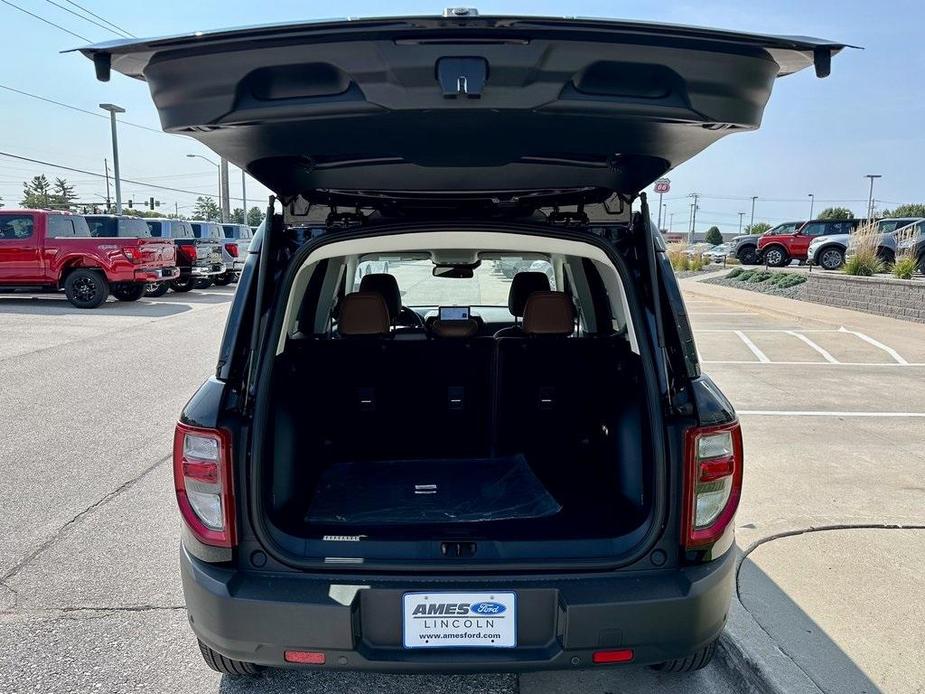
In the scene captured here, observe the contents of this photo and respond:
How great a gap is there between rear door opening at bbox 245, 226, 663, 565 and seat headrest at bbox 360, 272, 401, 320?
0.01 metres

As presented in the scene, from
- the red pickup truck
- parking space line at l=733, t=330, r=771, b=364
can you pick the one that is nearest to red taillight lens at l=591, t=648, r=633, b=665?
parking space line at l=733, t=330, r=771, b=364

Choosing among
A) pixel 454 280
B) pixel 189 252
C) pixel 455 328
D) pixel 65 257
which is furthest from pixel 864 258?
pixel 65 257

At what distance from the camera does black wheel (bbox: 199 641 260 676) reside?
2324 mm

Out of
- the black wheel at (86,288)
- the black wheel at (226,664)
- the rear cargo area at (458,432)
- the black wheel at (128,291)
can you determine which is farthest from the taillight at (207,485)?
the black wheel at (128,291)

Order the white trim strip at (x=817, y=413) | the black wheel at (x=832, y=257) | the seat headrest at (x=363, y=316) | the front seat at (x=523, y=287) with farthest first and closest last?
1. the black wheel at (x=832, y=257)
2. the white trim strip at (x=817, y=413)
3. the front seat at (x=523, y=287)
4. the seat headrest at (x=363, y=316)

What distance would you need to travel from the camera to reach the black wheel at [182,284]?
18.9m

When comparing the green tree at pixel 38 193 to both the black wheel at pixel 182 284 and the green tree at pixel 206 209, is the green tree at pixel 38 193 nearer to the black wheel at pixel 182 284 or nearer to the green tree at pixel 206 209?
the green tree at pixel 206 209

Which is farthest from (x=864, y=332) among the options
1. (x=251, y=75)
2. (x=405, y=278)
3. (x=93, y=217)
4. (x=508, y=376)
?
(x=93, y=217)

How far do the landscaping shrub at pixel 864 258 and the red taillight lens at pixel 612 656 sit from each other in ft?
50.8

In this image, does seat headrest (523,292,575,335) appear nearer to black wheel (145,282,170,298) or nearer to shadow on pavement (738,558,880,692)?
shadow on pavement (738,558,880,692)

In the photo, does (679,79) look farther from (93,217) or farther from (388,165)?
(93,217)

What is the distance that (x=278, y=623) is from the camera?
198 cm

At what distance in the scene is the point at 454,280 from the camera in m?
5.11

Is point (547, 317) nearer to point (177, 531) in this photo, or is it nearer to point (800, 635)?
point (800, 635)
